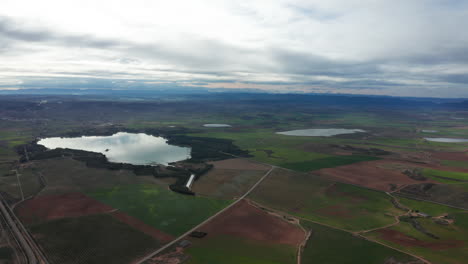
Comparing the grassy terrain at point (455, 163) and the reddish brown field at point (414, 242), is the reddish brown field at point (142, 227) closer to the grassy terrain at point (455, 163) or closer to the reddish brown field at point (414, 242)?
the reddish brown field at point (414, 242)

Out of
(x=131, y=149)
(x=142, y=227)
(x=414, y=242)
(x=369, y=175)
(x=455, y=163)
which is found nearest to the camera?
(x=414, y=242)

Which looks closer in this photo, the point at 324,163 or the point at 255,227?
the point at 255,227

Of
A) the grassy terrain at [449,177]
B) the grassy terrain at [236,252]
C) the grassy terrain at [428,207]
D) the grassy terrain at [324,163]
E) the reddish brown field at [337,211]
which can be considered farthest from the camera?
the grassy terrain at [324,163]

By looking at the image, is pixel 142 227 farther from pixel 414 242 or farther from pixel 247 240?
pixel 414 242

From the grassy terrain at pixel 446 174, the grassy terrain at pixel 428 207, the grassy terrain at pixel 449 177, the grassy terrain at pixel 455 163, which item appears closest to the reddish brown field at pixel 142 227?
the grassy terrain at pixel 428 207

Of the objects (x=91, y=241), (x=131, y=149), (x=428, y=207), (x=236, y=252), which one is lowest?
(x=91, y=241)

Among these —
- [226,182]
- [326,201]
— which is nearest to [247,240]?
[326,201]

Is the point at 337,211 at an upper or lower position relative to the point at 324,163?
lower
